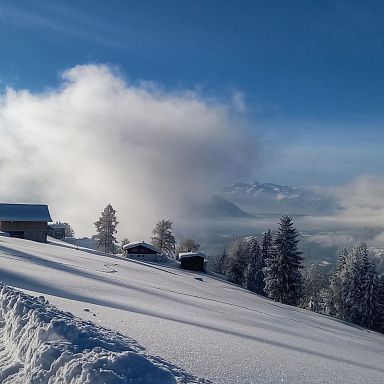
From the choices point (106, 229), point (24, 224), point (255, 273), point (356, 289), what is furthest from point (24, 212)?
point (356, 289)

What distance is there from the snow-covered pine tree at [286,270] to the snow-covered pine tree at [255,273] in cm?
1724

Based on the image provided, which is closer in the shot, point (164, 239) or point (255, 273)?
point (255, 273)

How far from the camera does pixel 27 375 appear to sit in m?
7.29

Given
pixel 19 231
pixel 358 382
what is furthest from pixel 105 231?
pixel 358 382

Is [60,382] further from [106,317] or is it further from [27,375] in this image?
[106,317]

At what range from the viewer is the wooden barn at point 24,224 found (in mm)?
63219

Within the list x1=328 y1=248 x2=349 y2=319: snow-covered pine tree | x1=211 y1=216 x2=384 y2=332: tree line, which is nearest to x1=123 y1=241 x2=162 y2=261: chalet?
x1=211 y1=216 x2=384 y2=332: tree line

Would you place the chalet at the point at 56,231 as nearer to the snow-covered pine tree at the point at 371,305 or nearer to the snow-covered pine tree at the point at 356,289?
the snow-covered pine tree at the point at 356,289

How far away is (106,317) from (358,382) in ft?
24.7

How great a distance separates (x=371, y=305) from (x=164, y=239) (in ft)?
159

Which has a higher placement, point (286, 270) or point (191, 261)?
point (286, 270)

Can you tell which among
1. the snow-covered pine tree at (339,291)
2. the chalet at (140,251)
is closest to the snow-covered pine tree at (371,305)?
the snow-covered pine tree at (339,291)

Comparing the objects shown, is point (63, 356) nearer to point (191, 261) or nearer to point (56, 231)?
point (191, 261)

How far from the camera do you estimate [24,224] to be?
209ft
